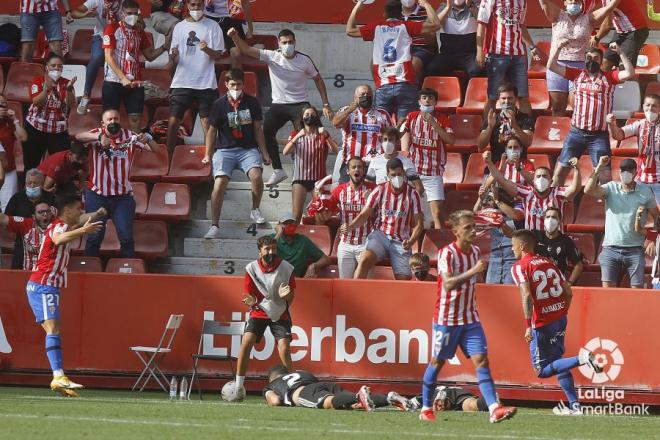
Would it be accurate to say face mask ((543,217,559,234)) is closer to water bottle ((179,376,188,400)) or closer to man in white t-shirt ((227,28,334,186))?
man in white t-shirt ((227,28,334,186))

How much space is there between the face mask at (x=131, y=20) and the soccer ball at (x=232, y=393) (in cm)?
625

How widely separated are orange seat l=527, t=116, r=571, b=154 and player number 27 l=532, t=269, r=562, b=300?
505 centimetres

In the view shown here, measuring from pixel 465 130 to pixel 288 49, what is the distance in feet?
8.30

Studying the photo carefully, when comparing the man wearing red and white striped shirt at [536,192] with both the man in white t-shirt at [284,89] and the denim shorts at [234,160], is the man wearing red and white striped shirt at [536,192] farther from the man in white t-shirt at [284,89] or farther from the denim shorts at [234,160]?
the denim shorts at [234,160]

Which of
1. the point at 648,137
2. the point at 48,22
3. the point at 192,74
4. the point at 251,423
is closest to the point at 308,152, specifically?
the point at 192,74

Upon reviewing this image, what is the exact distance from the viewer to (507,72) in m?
17.8

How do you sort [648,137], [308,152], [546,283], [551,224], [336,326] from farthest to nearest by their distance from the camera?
[308,152] < [648,137] < [551,224] < [336,326] < [546,283]

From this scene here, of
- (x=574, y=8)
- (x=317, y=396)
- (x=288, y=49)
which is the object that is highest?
(x=574, y=8)

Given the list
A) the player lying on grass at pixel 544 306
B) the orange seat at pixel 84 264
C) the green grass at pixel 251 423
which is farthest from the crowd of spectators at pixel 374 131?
the green grass at pixel 251 423

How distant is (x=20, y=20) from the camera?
64.5 ft

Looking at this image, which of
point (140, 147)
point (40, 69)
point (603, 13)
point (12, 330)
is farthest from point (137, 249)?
point (603, 13)

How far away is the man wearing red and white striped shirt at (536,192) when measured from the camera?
616 inches

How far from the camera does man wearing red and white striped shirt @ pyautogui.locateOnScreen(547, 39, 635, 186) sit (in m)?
16.7

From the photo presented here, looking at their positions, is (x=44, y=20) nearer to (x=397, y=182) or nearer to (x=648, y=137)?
(x=397, y=182)
